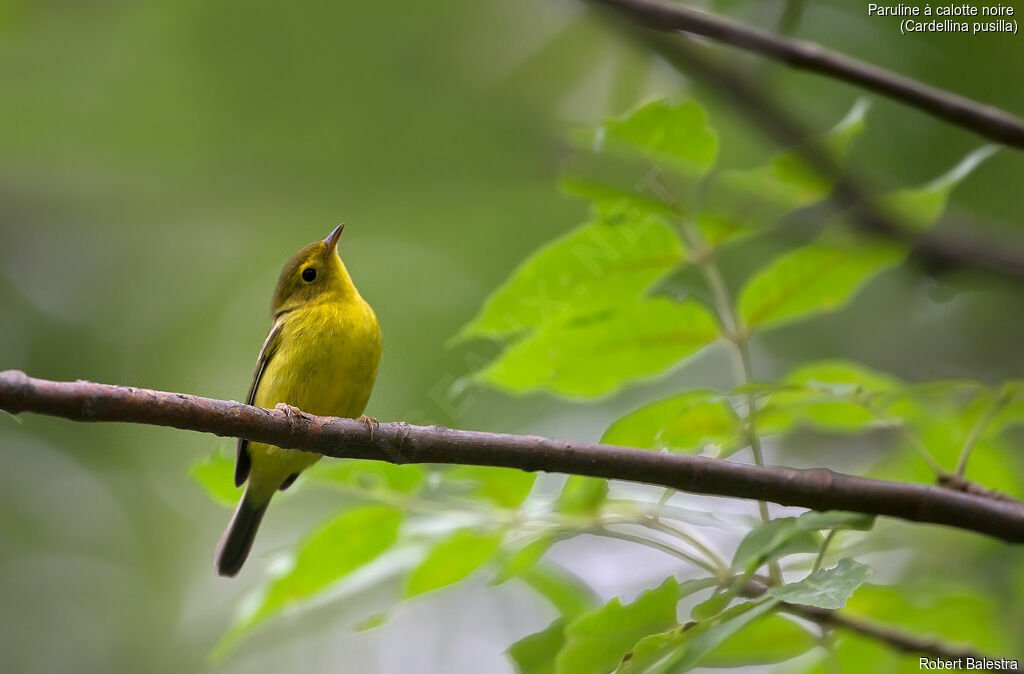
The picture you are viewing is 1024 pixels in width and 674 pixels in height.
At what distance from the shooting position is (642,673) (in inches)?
78.4

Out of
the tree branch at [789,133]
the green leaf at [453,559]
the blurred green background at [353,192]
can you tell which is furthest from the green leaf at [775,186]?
the blurred green background at [353,192]

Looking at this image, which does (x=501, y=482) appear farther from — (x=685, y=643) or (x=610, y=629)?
(x=685, y=643)

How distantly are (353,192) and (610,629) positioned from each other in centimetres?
541

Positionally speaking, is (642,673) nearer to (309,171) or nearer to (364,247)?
(364,247)

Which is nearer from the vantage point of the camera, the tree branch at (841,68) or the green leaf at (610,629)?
the green leaf at (610,629)

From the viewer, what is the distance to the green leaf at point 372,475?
2789 millimetres

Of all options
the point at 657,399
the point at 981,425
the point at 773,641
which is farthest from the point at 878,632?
the point at 657,399

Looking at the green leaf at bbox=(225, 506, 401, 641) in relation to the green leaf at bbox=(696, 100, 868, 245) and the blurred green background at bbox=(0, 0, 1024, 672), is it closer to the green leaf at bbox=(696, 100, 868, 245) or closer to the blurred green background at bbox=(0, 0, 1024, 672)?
the green leaf at bbox=(696, 100, 868, 245)

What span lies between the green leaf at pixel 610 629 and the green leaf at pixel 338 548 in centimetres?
89

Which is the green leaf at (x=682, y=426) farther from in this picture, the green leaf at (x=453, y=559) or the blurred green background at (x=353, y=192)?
the blurred green background at (x=353, y=192)

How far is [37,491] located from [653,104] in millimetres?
9100

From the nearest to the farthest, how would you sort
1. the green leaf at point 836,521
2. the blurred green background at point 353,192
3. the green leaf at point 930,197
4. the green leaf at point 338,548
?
the green leaf at point 836,521 → the green leaf at point 930,197 → the green leaf at point 338,548 → the blurred green background at point 353,192

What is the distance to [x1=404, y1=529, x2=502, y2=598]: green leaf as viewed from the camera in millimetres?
2754

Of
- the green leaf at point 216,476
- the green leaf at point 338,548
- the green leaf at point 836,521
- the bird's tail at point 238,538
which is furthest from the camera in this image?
the bird's tail at point 238,538
